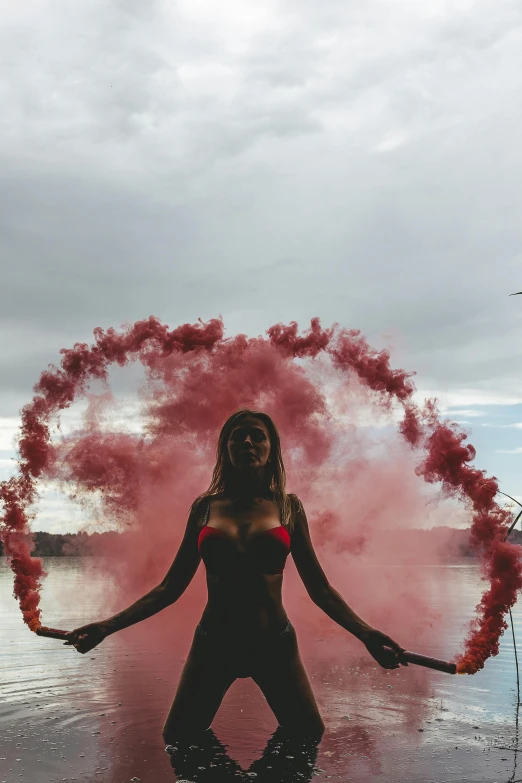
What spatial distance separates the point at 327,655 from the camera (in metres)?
13.7

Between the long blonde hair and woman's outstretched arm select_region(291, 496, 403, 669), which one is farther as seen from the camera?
the long blonde hair

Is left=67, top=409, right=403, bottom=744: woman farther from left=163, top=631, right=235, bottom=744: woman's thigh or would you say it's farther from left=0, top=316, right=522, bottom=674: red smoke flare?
left=0, top=316, right=522, bottom=674: red smoke flare

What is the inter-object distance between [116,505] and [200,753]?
27.6 ft

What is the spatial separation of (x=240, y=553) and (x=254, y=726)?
2.68 meters

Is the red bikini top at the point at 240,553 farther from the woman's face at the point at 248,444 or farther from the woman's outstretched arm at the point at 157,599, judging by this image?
the woman's face at the point at 248,444

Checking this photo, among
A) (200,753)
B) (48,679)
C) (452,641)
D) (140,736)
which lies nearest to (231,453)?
(200,753)

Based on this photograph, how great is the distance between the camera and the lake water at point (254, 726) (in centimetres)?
615

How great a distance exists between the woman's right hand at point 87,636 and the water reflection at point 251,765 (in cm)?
125

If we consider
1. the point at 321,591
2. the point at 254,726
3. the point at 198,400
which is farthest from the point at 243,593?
the point at 198,400

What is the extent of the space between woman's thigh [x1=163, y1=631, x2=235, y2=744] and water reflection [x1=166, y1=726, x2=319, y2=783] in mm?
199

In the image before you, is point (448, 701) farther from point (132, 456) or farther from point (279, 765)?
point (132, 456)

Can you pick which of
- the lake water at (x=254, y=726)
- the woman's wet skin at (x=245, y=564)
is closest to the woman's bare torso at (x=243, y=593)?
the woman's wet skin at (x=245, y=564)

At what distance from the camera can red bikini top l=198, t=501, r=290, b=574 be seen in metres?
6.21

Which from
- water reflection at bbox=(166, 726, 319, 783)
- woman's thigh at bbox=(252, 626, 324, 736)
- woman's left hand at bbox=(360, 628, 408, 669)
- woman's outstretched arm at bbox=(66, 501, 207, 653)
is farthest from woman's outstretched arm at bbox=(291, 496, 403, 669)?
water reflection at bbox=(166, 726, 319, 783)
